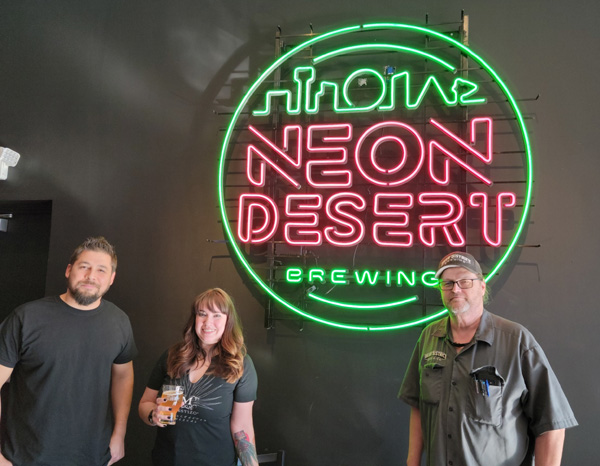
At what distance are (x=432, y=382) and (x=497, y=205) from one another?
1.29 metres

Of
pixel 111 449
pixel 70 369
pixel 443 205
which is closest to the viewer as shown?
pixel 70 369

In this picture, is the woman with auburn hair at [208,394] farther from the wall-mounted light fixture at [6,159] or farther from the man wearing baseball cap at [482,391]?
the wall-mounted light fixture at [6,159]

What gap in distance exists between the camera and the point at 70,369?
7.46 feet

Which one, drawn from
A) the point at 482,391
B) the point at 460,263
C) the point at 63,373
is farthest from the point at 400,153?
the point at 63,373

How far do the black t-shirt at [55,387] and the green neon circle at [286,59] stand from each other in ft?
3.73

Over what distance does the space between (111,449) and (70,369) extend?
0.53m

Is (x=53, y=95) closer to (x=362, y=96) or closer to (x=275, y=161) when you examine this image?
(x=275, y=161)

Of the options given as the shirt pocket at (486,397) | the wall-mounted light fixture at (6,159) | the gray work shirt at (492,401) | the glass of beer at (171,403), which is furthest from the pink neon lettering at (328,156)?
the wall-mounted light fixture at (6,159)

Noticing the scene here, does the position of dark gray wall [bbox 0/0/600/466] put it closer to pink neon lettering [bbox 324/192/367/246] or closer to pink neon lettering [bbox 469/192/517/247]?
pink neon lettering [bbox 469/192/517/247]

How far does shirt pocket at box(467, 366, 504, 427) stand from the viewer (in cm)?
198

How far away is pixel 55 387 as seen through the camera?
2242 millimetres

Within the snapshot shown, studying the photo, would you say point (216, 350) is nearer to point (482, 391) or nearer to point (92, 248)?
point (92, 248)

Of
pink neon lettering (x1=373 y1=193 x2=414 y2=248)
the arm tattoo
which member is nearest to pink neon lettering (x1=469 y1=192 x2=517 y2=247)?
pink neon lettering (x1=373 y1=193 x2=414 y2=248)

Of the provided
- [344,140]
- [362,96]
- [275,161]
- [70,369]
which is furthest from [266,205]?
[70,369]
